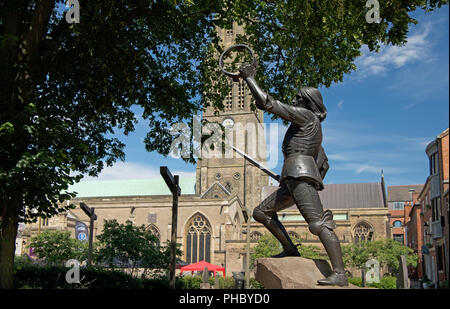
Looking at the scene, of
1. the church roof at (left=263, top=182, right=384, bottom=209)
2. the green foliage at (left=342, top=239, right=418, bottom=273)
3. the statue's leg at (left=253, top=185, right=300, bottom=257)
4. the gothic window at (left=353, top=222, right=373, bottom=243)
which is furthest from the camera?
the church roof at (left=263, top=182, right=384, bottom=209)

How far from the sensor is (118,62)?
345 inches

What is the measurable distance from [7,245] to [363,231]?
52352 millimetres

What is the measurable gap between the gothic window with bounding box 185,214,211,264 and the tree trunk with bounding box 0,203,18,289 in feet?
138

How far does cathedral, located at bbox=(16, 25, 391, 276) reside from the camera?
4888 centimetres

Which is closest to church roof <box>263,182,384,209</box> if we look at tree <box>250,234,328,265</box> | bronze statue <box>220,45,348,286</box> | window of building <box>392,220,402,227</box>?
tree <box>250,234,328,265</box>

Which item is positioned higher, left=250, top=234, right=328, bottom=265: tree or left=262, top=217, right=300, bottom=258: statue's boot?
left=262, top=217, right=300, bottom=258: statue's boot

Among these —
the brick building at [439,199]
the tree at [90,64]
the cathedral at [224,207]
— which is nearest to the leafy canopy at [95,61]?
the tree at [90,64]

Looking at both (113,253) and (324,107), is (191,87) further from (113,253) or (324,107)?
(113,253)

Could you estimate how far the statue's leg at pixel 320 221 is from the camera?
5.25m

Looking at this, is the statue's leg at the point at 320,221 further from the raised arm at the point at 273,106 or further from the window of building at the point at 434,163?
the window of building at the point at 434,163

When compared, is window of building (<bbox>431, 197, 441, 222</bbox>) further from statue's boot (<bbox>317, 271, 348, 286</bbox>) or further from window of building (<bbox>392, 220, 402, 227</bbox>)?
window of building (<bbox>392, 220, 402, 227</bbox>)

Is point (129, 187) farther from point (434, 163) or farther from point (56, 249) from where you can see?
point (434, 163)
